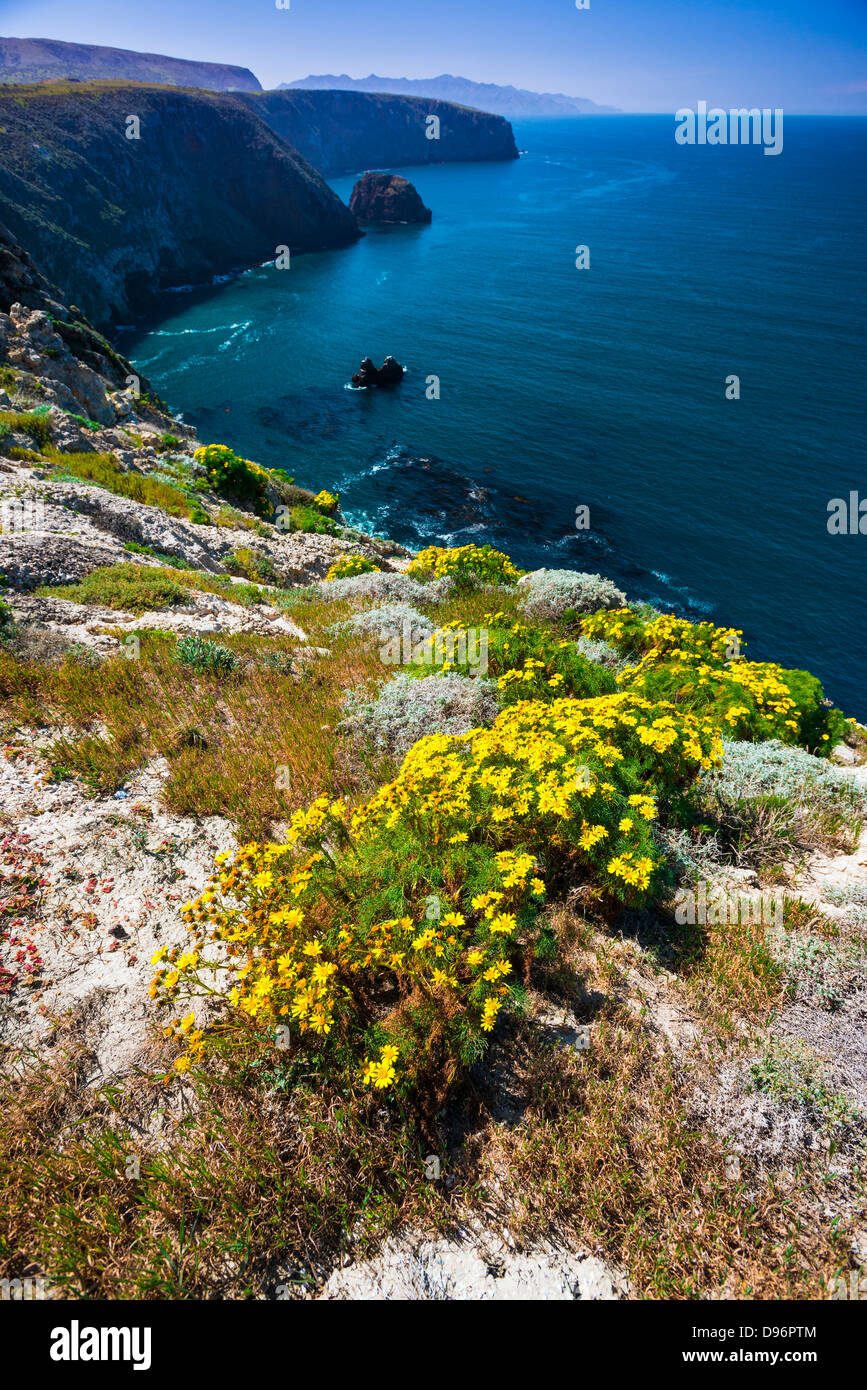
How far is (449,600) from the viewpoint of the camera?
42.9ft

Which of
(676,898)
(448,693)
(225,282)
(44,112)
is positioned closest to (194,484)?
(448,693)

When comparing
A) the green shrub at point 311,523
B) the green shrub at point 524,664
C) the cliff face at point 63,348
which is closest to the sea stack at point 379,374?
the cliff face at point 63,348

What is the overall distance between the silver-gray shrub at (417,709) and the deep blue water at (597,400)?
2532 centimetres

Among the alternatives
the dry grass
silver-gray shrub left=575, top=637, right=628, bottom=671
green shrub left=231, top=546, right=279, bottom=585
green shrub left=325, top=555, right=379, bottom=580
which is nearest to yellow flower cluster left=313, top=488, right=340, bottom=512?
green shrub left=325, top=555, right=379, bottom=580

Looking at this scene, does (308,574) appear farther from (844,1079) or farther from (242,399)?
(242,399)

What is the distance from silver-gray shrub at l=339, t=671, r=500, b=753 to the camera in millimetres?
7316

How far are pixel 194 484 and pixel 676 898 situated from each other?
76.0 ft

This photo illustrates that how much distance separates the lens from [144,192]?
85.1 m

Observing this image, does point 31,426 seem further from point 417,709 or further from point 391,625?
point 417,709

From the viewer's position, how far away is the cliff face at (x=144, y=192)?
69.5m

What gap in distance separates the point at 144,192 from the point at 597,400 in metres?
77.0

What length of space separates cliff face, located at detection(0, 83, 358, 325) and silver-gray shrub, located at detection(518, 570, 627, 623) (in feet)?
257

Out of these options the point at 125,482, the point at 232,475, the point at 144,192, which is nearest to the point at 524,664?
the point at 125,482
